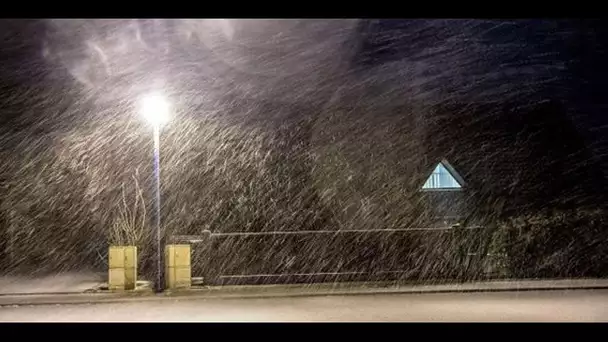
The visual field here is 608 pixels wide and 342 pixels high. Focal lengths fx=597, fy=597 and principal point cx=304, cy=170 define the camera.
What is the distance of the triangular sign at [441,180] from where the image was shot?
23922mm

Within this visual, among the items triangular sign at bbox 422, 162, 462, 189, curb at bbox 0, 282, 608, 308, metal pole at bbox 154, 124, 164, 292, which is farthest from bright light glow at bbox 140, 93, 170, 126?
triangular sign at bbox 422, 162, 462, 189

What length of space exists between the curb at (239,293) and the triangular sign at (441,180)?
812cm

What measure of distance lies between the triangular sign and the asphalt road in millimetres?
9197

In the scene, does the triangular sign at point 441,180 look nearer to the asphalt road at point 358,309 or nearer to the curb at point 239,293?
the curb at point 239,293

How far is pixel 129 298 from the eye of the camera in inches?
573

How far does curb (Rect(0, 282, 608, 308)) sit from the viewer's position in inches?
571

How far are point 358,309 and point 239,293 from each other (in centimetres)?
389

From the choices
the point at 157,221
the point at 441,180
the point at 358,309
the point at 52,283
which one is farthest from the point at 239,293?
the point at 441,180

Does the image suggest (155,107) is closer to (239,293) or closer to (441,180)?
(239,293)

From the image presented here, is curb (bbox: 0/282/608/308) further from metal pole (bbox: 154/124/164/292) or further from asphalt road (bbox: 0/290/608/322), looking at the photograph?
asphalt road (bbox: 0/290/608/322)

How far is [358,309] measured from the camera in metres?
12.5

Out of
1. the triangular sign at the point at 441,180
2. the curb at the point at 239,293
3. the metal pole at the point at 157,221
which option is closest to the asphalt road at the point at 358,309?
the curb at the point at 239,293
